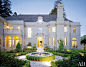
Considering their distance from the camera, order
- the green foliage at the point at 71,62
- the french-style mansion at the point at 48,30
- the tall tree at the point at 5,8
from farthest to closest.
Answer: the tall tree at the point at 5,8 → the french-style mansion at the point at 48,30 → the green foliage at the point at 71,62

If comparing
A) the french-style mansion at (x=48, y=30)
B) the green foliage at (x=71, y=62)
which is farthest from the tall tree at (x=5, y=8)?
the green foliage at (x=71, y=62)

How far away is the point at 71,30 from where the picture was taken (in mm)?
23141

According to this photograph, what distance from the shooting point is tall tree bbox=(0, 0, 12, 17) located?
31.5 metres

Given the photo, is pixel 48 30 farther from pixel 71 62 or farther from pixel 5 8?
pixel 5 8

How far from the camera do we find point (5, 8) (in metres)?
32.3

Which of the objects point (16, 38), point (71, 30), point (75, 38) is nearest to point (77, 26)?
point (71, 30)

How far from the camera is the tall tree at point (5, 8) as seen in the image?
31.5 meters

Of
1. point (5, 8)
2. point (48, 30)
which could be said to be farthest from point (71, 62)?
point (5, 8)

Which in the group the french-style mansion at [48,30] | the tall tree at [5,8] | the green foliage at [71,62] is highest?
the tall tree at [5,8]

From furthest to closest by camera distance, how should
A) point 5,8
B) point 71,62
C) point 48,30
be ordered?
point 5,8
point 48,30
point 71,62

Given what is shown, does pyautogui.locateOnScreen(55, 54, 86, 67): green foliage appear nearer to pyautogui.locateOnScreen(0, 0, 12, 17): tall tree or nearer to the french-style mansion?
the french-style mansion

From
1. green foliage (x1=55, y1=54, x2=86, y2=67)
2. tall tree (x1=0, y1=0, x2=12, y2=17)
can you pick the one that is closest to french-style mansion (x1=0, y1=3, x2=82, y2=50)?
tall tree (x1=0, y1=0, x2=12, y2=17)

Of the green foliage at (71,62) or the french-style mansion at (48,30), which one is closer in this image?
the green foliage at (71,62)

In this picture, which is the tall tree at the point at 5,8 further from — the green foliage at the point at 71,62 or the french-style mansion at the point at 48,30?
the green foliage at the point at 71,62
